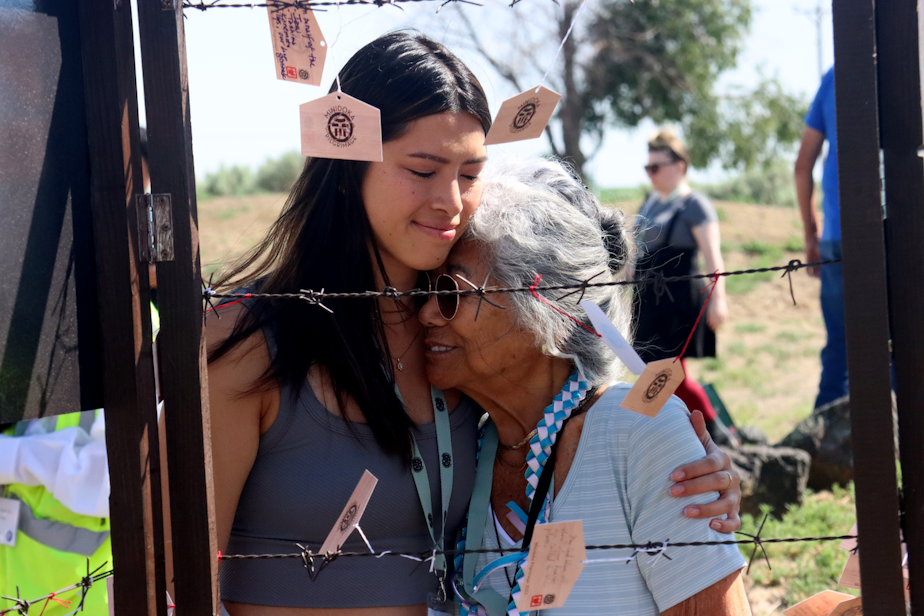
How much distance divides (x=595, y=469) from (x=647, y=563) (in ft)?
0.71

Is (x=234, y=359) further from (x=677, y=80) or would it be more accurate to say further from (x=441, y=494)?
(x=677, y=80)

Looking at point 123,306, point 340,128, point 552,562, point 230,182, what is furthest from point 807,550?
point 230,182

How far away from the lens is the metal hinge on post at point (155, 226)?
1284 millimetres

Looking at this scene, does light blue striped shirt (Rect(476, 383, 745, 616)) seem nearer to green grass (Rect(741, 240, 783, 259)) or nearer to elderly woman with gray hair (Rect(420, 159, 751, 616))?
elderly woman with gray hair (Rect(420, 159, 751, 616))

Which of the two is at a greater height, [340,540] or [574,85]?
[574,85]

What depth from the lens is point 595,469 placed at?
1.70 metres

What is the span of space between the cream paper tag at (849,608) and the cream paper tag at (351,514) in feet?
2.73

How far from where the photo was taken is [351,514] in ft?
4.92

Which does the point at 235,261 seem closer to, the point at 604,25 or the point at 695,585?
the point at 695,585

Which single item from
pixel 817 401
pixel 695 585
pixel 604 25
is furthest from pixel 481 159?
pixel 604 25

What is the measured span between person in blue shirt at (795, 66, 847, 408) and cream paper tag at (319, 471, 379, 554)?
311 centimetres

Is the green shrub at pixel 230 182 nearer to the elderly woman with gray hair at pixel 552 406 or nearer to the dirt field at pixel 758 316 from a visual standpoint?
the dirt field at pixel 758 316

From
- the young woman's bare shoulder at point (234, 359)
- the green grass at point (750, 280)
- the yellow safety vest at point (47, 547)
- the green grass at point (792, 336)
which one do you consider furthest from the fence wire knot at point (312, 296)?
the green grass at point (750, 280)

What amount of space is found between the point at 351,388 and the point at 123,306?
1.77 feet
